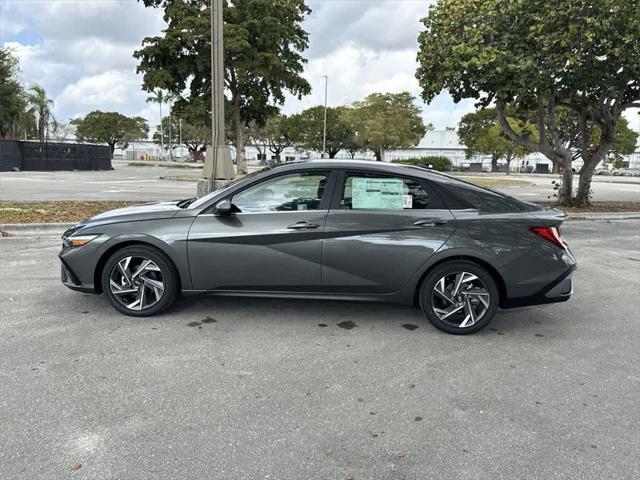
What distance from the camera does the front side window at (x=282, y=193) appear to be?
452cm

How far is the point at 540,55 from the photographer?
11.9 metres

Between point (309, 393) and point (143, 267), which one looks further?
point (143, 267)

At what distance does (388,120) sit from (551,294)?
48.4 m

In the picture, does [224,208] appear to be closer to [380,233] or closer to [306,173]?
[306,173]

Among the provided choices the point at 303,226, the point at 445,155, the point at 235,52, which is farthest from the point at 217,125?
the point at 445,155

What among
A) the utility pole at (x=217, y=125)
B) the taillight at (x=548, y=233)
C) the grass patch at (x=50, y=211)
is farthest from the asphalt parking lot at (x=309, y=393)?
the utility pole at (x=217, y=125)

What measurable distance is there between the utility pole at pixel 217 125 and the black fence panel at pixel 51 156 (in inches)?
1097

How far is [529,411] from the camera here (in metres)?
3.16

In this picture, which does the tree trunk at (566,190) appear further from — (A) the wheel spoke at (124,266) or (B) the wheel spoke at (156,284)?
(A) the wheel spoke at (124,266)

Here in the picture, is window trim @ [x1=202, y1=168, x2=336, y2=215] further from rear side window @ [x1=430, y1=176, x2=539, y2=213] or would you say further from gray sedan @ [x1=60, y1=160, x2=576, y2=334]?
rear side window @ [x1=430, y1=176, x2=539, y2=213]

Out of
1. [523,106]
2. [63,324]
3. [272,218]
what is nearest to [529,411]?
[272,218]

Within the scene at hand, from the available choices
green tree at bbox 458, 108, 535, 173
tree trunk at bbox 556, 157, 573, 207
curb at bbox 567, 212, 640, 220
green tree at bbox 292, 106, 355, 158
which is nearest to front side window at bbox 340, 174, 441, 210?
curb at bbox 567, 212, 640, 220

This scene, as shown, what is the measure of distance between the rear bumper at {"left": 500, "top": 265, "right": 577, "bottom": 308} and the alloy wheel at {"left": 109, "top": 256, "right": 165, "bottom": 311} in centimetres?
318

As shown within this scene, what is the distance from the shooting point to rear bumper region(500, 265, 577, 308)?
4352 millimetres
